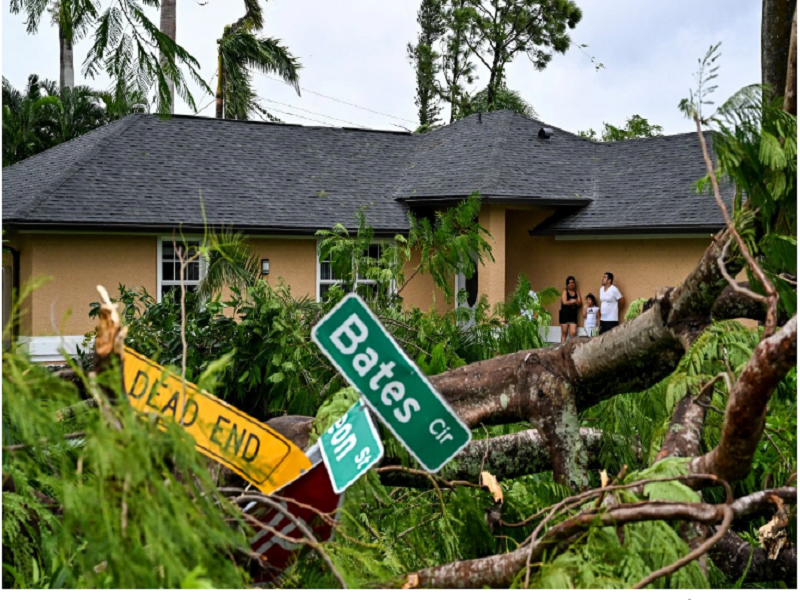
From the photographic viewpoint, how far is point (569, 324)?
1582 cm

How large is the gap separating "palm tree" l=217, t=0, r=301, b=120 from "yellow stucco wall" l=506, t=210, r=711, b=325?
10562 millimetres

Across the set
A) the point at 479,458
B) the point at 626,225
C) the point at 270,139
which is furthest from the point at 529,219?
the point at 479,458

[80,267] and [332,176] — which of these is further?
[332,176]

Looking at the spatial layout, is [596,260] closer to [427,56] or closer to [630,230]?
[630,230]

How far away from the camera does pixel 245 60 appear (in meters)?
25.0

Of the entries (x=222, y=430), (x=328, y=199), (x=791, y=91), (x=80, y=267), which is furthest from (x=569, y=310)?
(x=222, y=430)

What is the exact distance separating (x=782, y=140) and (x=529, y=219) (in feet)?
51.5

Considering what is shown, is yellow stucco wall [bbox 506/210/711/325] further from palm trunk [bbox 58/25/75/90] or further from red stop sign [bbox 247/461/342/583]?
palm trunk [bbox 58/25/75/90]

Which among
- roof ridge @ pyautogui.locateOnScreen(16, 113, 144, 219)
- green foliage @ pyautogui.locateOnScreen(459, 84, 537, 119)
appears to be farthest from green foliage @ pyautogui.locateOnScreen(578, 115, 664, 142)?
roof ridge @ pyautogui.locateOnScreen(16, 113, 144, 219)

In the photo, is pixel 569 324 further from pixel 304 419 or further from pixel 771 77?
pixel 304 419

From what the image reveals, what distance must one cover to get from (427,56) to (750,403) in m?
37.0

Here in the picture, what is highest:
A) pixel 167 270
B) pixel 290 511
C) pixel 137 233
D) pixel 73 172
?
pixel 73 172

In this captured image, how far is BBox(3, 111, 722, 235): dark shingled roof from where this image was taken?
48.9ft

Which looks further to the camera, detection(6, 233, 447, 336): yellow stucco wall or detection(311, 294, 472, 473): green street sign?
detection(6, 233, 447, 336): yellow stucco wall
